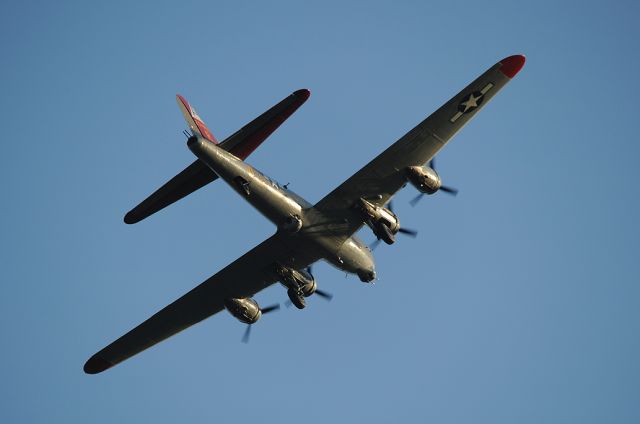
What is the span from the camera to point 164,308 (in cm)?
3797

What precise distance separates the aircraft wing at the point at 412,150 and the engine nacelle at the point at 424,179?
37cm

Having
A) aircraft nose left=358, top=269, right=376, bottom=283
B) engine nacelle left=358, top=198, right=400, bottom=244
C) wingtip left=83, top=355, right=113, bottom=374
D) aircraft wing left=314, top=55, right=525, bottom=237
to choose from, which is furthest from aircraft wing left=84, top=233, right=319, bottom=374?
engine nacelle left=358, top=198, right=400, bottom=244

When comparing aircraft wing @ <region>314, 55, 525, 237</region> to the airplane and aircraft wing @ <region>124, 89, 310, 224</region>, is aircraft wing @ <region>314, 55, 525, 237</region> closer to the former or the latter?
the airplane

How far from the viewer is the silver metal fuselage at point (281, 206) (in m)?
30.0

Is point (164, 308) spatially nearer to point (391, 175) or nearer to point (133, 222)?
point (133, 222)

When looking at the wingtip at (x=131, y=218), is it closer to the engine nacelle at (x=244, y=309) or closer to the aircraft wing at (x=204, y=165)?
the aircraft wing at (x=204, y=165)

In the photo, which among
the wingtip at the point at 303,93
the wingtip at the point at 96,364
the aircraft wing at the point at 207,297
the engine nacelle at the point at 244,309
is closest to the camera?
the wingtip at the point at 303,93

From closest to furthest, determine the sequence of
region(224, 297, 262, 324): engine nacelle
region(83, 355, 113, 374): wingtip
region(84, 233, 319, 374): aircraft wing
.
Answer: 1. region(84, 233, 319, 374): aircraft wing
2. region(224, 297, 262, 324): engine nacelle
3. region(83, 355, 113, 374): wingtip

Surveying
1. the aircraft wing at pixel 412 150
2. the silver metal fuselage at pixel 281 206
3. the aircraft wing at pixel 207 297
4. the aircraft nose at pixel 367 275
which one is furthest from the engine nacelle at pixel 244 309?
the aircraft wing at pixel 412 150

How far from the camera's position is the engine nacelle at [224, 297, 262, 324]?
36.4m

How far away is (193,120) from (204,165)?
226 centimetres

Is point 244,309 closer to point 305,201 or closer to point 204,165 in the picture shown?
point 305,201

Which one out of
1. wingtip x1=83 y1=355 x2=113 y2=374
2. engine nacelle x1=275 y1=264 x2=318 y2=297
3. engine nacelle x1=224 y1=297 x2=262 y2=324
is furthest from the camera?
wingtip x1=83 y1=355 x2=113 y2=374

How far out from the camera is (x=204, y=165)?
1248 inches
